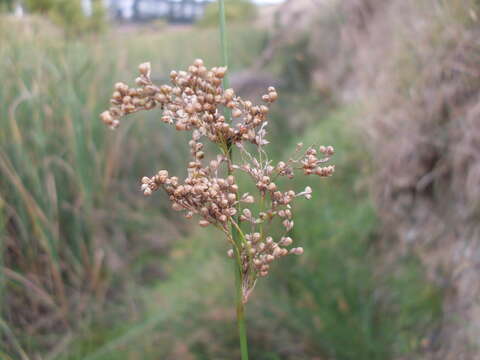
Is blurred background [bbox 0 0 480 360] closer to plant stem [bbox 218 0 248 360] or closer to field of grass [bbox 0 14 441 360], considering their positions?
field of grass [bbox 0 14 441 360]

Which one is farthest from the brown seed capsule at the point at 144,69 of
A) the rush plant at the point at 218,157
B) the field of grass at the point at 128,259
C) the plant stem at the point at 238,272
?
the field of grass at the point at 128,259

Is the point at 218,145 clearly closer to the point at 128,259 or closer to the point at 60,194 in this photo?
the point at 60,194

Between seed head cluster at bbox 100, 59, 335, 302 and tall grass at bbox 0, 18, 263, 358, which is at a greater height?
seed head cluster at bbox 100, 59, 335, 302

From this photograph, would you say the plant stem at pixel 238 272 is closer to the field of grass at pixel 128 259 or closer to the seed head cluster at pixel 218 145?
the seed head cluster at pixel 218 145

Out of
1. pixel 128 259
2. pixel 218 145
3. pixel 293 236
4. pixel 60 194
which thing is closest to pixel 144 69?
pixel 218 145

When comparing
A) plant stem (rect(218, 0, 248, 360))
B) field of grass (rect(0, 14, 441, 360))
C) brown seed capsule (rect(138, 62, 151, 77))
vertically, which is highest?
brown seed capsule (rect(138, 62, 151, 77))

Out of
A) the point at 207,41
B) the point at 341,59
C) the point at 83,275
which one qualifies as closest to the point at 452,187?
the point at 83,275

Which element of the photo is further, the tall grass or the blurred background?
the tall grass

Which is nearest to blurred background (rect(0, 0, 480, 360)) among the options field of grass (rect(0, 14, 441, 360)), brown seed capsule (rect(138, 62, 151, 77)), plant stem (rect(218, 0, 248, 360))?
field of grass (rect(0, 14, 441, 360))
